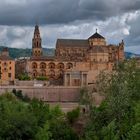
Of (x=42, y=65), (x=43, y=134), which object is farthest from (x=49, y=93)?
(x=43, y=134)

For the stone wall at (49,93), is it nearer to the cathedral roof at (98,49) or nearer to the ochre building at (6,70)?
the ochre building at (6,70)

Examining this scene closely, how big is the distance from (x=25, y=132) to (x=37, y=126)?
1673 millimetres

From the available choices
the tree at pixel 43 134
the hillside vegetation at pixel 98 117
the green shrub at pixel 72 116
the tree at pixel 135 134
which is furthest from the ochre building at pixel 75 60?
the tree at pixel 135 134

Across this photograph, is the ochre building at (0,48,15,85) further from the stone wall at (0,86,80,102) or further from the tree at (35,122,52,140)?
the tree at (35,122,52,140)

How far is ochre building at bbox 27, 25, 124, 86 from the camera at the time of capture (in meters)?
69.2

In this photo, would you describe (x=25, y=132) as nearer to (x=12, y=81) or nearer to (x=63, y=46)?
(x=12, y=81)

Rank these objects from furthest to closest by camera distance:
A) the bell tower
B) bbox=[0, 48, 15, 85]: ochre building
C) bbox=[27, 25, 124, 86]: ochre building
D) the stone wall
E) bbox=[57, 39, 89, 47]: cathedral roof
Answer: the bell tower
bbox=[57, 39, 89, 47]: cathedral roof
bbox=[0, 48, 15, 85]: ochre building
bbox=[27, 25, 124, 86]: ochre building
the stone wall

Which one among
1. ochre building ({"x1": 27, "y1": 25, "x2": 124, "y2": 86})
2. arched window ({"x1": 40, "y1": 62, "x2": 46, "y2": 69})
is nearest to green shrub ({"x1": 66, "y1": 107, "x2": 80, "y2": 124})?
ochre building ({"x1": 27, "y1": 25, "x2": 124, "y2": 86})

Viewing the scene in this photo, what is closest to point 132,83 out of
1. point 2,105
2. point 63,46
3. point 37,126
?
point 37,126

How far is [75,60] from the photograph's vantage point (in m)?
78.8

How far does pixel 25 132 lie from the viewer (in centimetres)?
3853

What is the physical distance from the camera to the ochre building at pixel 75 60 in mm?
69250

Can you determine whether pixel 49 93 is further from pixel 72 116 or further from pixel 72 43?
pixel 72 43

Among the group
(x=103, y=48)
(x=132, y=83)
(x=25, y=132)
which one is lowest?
(x=25, y=132)
